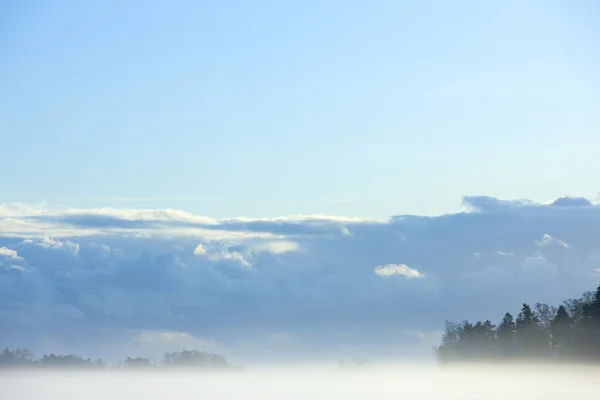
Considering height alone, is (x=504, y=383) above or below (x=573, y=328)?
below

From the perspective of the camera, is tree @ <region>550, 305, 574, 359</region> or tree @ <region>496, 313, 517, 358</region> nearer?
tree @ <region>550, 305, 574, 359</region>

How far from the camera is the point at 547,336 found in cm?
17012

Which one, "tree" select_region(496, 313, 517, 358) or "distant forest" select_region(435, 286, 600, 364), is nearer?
"distant forest" select_region(435, 286, 600, 364)

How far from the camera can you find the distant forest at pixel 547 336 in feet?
483

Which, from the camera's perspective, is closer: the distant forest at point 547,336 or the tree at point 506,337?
the distant forest at point 547,336

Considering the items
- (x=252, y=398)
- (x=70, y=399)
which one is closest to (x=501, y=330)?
(x=252, y=398)

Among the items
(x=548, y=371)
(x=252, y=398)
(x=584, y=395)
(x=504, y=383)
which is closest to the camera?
(x=584, y=395)

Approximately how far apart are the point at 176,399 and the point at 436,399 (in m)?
45.8

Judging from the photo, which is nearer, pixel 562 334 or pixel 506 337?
pixel 562 334

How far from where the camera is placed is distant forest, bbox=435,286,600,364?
147m

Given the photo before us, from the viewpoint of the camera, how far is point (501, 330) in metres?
186

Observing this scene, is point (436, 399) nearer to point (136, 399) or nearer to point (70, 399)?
point (136, 399)

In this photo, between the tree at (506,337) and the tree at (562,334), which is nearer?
the tree at (562,334)

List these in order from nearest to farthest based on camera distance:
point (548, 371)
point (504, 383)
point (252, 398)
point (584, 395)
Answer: point (584, 395) → point (548, 371) → point (504, 383) → point (252, 398)
